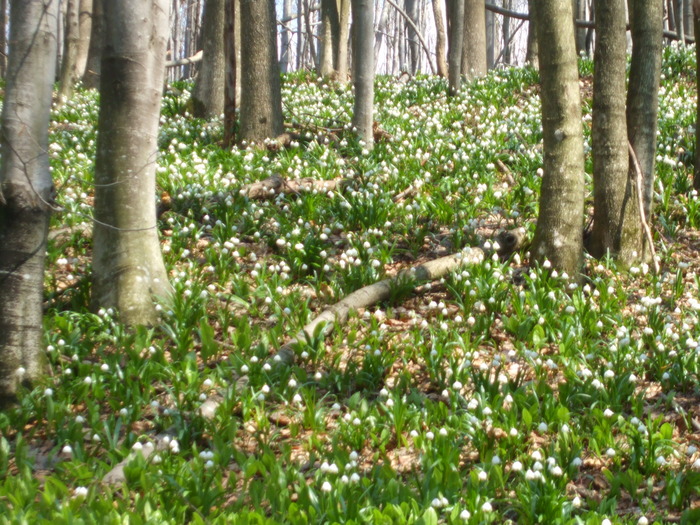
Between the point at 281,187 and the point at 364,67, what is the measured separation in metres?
2.03

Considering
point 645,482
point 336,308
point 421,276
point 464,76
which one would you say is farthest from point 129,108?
point 464,76

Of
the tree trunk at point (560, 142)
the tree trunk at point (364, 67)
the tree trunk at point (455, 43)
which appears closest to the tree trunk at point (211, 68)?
the tree trunk at point (364, 67)

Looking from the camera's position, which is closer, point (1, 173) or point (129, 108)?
point (1, 173)

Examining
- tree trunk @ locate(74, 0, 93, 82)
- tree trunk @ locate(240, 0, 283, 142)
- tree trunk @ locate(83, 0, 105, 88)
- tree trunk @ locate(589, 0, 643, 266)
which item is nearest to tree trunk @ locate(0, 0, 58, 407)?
tree trunk @ locate(589, 0, 643, 266)

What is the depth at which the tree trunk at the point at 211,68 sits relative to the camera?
10.2 metres

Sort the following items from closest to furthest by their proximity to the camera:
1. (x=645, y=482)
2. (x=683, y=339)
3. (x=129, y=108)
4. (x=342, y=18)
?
(x=645, y=482) < (x=683, y=339) < (x=129, y=108) < (x=342, y=18)

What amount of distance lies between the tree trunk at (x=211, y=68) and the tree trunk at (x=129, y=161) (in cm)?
558

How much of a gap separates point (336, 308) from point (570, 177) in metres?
1.98

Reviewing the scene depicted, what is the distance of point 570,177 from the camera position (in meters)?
5.32

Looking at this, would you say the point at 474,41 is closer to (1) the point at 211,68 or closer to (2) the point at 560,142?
(1) the point at 211,68

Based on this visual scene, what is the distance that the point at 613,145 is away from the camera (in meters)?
5.48

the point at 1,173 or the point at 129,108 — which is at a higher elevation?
the point at 129,108

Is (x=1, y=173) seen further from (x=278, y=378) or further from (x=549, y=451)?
(x=549, y=451)

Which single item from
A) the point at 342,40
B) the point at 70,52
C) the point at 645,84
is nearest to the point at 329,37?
the point at 342,40
